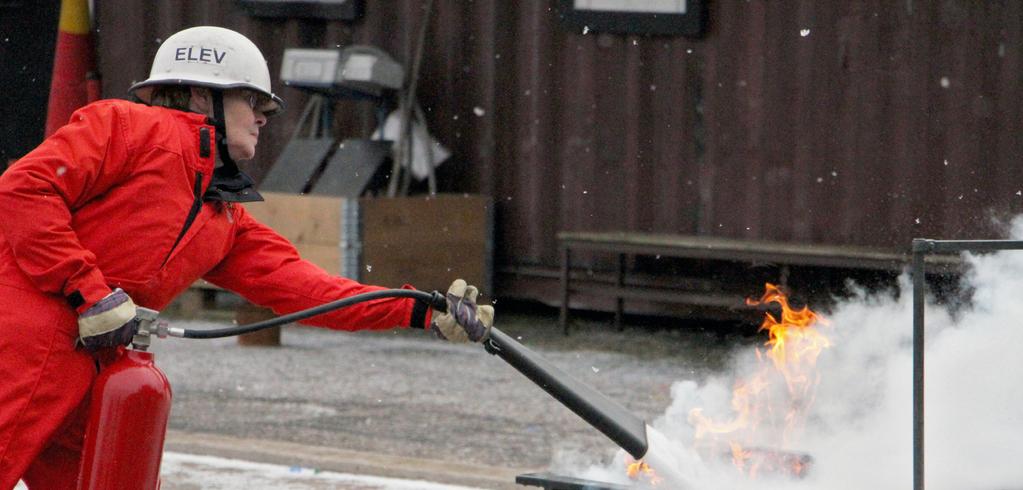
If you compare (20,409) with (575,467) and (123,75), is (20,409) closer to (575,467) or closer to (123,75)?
(575,467)

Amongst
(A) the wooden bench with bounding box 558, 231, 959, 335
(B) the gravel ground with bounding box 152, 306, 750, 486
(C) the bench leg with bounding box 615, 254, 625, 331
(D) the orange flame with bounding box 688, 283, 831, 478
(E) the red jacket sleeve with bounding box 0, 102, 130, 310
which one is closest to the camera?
(E) the red jacket sleeve with bounding box 0, 102, 130, 310

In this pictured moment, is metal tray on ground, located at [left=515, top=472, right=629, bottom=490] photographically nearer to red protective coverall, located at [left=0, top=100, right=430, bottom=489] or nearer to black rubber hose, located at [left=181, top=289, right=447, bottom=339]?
black rubber hose, located at [left=181, top=289, right=447, bottom=339]

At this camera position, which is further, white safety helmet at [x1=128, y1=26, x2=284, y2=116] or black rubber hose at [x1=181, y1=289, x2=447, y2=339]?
white safety helmet at [x1=128, y1=26, x2=284, y2=116]

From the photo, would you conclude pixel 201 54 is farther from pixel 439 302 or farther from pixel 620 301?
pixel 620 301

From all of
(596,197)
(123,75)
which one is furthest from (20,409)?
(123,75)

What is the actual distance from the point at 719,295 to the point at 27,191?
24.5 ft

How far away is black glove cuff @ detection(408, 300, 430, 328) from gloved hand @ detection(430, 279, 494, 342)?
0.65ft

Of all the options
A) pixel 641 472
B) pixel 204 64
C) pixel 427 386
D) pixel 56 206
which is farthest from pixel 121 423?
pixel 427 386

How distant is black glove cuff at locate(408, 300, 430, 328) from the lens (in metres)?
4.80

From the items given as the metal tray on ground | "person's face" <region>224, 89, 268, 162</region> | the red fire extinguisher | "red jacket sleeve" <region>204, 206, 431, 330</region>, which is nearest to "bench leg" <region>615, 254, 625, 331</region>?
the metal tray on ground

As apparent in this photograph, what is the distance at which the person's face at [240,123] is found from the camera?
15.0 ft

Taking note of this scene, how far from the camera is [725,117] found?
11.4 metres

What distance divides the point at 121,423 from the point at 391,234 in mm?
7376

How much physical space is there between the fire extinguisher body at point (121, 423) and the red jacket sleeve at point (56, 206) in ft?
0.77
